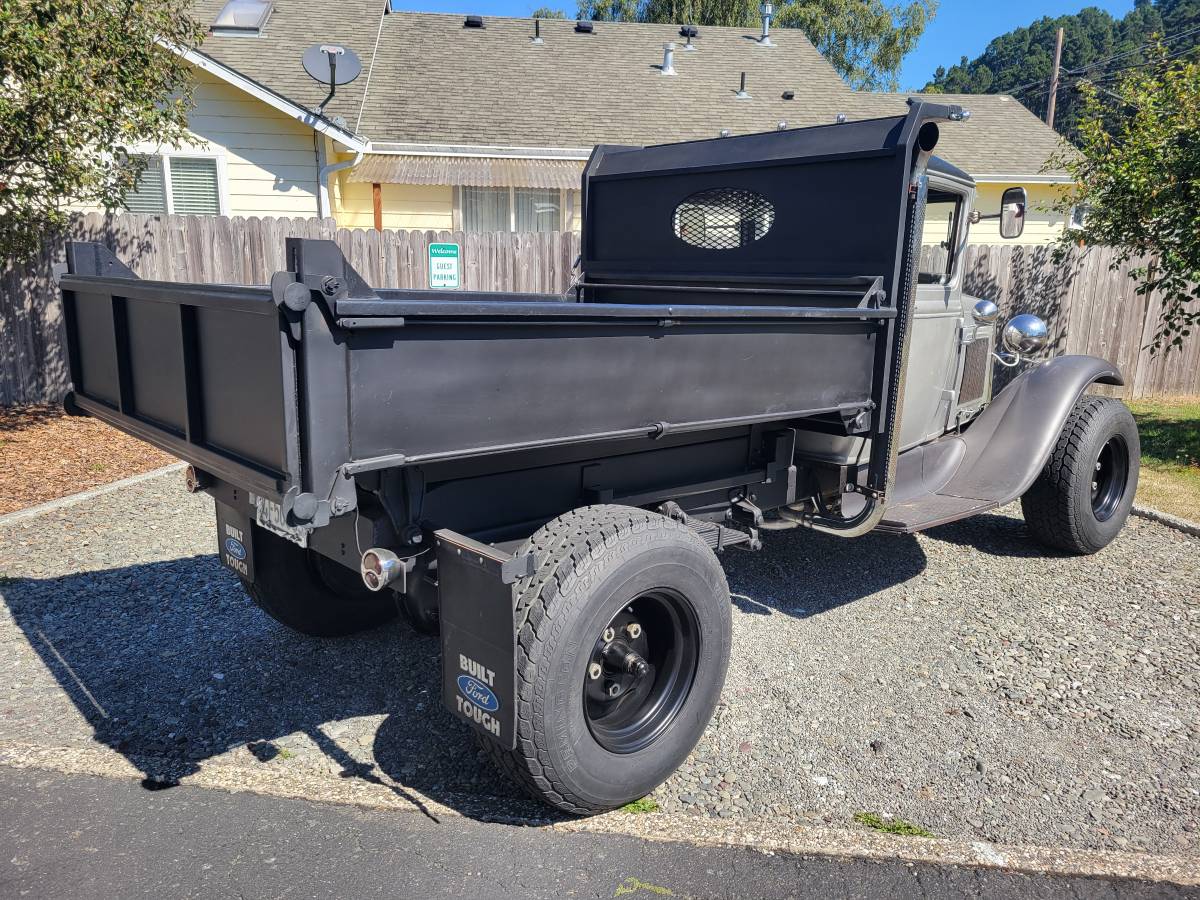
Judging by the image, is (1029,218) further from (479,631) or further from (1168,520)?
(479,631)

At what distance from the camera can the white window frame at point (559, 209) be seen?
14359mm

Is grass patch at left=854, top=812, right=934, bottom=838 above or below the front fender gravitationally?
below

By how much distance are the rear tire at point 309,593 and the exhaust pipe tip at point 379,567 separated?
3.54ft

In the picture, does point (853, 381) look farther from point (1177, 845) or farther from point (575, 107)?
point (575, 107)

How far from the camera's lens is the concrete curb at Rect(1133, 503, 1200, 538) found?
614cm

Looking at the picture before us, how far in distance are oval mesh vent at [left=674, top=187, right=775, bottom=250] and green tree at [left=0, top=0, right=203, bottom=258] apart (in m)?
5.24

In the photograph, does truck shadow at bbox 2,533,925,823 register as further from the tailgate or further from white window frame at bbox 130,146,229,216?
white window frame at bbox 130,146,229,216

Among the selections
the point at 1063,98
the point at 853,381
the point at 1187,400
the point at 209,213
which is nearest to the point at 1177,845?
the point at 853,381

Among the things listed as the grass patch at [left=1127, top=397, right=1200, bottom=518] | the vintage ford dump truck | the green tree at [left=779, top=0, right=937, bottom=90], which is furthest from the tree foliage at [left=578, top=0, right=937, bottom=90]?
the vintage ford dump truck

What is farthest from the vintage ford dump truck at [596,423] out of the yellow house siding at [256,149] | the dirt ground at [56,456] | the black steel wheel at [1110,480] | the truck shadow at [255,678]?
the yellow house siding at [256,149]

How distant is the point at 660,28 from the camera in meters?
19.2

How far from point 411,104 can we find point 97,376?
40.1ft

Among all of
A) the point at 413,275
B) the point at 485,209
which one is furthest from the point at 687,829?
the point at 485,209

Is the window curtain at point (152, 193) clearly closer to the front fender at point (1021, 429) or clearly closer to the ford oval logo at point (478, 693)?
the front fender at point (1021, 429)
